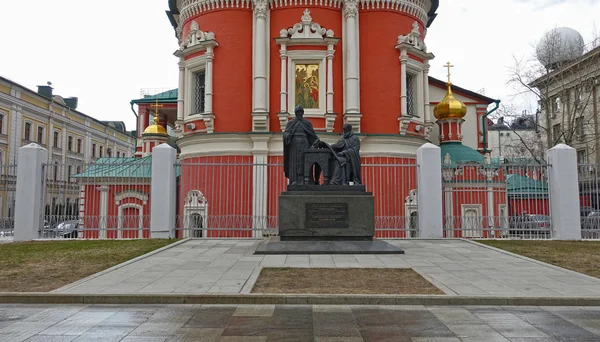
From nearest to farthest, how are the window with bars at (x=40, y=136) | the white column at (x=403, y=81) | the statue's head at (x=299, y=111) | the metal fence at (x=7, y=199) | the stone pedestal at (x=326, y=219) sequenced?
the stone pedestal at (x=326, y=219) < the statue's head at (x=299, y=111) < the metal fence at (x=7, y=199) < the white column at (x=403, y=81) < the window with bars at (x=40, y=136)

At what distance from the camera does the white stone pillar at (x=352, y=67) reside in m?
20.3

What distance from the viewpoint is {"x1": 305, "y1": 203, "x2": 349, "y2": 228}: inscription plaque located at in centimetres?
1140

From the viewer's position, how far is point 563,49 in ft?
104

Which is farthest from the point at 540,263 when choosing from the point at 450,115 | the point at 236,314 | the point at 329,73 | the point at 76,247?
the point at 450,115

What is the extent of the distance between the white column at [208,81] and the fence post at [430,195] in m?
9.76

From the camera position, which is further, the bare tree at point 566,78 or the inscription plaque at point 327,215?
the bare tree at point 566,78

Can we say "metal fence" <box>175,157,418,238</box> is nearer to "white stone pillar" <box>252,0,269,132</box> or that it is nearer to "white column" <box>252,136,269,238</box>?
"white column" <box>252,136,269,238</box>

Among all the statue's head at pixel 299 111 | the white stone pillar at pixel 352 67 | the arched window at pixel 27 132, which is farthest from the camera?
the arched window at pixel 27 132

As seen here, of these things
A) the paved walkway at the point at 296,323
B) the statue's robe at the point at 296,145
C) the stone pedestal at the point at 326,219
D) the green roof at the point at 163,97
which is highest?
the green roof at the point at 163,97

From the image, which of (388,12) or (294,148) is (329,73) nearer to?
(388,12)

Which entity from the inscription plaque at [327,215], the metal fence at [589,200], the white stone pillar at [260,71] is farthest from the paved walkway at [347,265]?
the white stone pillar at [260,71]

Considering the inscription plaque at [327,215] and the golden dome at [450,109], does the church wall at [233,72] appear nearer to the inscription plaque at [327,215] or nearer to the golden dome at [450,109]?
the inscription plaque at [327,215]

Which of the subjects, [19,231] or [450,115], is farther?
[450,115]

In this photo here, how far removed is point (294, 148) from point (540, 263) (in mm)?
6012
